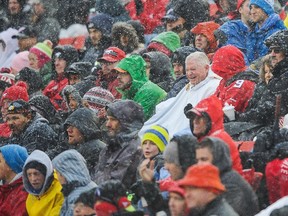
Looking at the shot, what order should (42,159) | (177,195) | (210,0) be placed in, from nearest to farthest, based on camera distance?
(177,195)
(42,159)
(210,0)

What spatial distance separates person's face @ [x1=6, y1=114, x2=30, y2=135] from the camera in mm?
15406

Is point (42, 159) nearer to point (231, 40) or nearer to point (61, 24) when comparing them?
point (231, 40)

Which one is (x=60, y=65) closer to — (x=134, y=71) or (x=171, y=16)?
(x=171, y=16)

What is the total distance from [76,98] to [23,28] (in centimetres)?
533

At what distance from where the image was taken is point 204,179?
9.80 metres

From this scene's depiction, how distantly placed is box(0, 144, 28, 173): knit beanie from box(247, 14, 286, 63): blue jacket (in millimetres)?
3597

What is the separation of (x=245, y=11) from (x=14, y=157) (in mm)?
4673

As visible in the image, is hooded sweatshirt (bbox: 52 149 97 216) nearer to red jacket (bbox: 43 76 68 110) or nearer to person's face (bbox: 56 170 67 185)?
person's face (bbox: 56 170 67 185)

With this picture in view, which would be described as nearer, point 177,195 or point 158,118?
point 177,195

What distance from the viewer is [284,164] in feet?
37.3

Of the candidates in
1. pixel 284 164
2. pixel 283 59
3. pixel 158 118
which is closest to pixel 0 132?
pixel 158 118

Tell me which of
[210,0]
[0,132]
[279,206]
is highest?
[210,0]

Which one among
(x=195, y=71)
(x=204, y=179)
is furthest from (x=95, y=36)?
(x=204, y=179)

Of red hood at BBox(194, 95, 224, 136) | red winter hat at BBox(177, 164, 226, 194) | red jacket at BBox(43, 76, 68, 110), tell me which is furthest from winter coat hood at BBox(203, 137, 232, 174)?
red jacket at BBox(43, 76, 68, 110)
